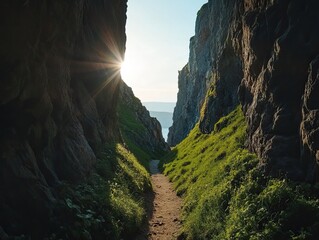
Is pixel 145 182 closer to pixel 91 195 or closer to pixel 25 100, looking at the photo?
pixel 91 195

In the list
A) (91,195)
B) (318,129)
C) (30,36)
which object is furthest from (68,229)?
(318,129)

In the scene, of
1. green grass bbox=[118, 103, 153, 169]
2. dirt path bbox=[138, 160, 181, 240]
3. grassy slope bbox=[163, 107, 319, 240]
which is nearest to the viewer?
grassy slope bbox=[163, 107, 319, 240]

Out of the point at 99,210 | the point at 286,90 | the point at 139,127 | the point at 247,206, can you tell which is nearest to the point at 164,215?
the point at 99,210

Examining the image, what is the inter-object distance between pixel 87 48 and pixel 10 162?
20569 mm

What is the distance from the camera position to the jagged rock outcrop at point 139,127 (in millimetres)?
89400

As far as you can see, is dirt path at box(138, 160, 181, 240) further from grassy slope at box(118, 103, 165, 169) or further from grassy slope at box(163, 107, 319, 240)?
grassy slope at box(118, 103, 165, 169)

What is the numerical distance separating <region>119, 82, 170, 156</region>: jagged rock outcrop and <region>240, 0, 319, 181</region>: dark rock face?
50412 millimetres

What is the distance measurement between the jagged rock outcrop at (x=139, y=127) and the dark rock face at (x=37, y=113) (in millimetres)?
48403

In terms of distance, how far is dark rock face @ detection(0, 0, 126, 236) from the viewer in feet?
53.1

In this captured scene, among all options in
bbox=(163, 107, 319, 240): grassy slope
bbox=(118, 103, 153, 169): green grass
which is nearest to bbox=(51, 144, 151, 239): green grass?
bbox=(163, 107, 319, 240): grassy slope

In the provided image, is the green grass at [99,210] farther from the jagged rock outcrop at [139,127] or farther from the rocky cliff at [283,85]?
the jagged rock outcrop at [139,127]

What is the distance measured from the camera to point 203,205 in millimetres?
23031

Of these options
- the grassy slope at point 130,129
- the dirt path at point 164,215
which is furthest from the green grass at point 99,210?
the grassy slope at point 130,129

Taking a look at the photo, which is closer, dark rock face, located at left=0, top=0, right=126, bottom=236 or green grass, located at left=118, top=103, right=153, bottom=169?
dark rock face, located at left=0, top=0, right=126, bottom=236
